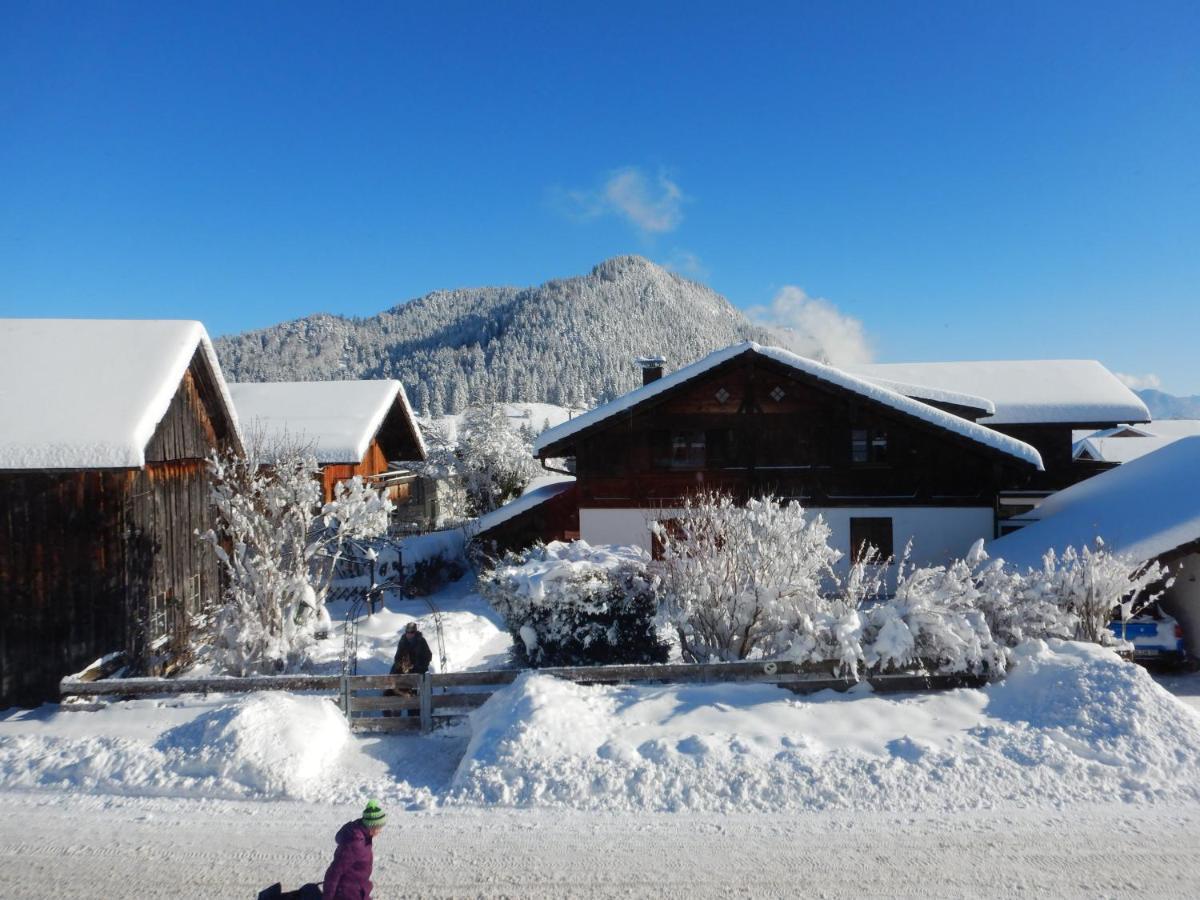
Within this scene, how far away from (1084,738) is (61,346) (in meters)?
16.0

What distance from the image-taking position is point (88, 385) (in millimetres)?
11469

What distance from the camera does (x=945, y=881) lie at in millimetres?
5914

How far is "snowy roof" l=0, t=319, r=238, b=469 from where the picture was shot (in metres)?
10.3

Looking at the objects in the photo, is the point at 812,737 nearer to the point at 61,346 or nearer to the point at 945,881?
the point at 945,881

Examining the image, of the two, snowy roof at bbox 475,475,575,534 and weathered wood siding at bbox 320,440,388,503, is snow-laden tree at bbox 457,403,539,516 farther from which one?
snowy roof at bbox 475,475,575,534

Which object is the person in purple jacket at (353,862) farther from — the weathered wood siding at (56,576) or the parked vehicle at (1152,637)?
the parked vehicle at (1152,637)

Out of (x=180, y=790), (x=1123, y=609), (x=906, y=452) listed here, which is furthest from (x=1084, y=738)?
(x=906, y=452)

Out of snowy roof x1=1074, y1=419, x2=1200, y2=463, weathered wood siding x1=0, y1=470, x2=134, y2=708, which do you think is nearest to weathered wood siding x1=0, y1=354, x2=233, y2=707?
weathered wood siding x1=0, y1=470, x2=134, y2=708

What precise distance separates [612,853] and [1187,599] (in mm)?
12077

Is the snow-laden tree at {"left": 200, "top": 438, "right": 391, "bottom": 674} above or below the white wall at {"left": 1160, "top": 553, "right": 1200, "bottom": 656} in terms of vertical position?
above

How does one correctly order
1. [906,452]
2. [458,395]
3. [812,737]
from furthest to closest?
[458,395]
[906,452]
[812,737]

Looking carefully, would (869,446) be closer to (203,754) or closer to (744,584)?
(744,584)

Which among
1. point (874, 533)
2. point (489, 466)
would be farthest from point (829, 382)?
point (489, 466)

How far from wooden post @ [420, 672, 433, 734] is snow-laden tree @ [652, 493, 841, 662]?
10.9ft
